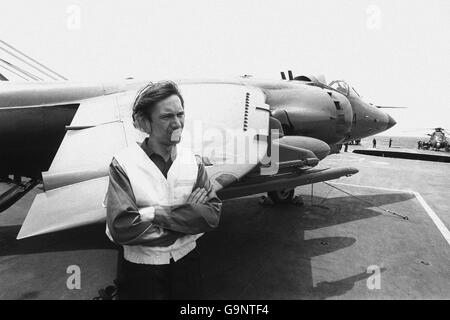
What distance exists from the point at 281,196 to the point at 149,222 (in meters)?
8.12

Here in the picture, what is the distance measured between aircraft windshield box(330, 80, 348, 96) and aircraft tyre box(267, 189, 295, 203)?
3876 millimetres

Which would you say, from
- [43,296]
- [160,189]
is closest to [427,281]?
[160,189]

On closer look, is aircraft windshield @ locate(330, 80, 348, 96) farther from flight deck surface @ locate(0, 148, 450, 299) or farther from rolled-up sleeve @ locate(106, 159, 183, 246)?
rolled-up sleeve @ locate(106, 159, 183, 246)

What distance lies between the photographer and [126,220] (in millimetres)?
2029

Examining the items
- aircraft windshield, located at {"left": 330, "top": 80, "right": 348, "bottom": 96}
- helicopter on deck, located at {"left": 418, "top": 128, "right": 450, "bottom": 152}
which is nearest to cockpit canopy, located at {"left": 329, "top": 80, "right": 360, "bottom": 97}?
aircraft windshield, located at {"left": 330, "top": 80, "right": 348, "bottom": 96}

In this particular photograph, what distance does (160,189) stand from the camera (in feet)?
7.03

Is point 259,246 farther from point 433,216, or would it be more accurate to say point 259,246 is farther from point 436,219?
point 433,216

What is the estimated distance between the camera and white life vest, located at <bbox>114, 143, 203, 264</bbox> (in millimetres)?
2115

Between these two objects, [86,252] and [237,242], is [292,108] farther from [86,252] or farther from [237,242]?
[86,252]

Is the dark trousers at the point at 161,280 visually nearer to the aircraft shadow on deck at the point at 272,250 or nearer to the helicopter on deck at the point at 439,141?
the aircraft shadow on deck at the point at 272,250

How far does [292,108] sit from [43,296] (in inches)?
275

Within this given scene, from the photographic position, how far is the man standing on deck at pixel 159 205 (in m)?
2.08

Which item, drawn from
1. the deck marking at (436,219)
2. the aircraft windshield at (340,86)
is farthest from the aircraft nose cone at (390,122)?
the deck marking at (436,219)
